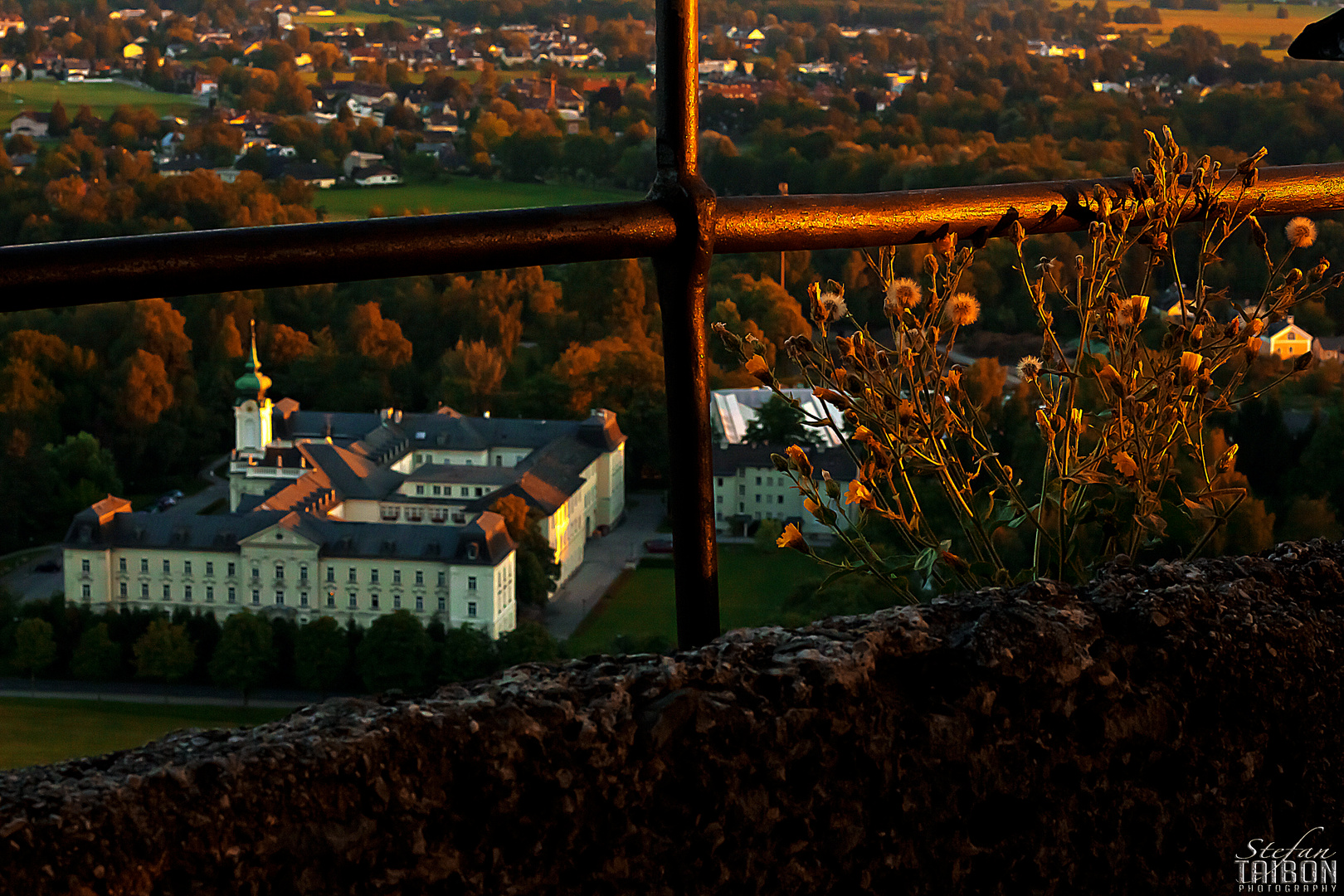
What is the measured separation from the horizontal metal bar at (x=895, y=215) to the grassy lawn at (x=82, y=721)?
14.7 m

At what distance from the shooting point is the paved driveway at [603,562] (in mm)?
19656

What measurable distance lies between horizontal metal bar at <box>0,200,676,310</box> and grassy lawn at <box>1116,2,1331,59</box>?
72.1 feet

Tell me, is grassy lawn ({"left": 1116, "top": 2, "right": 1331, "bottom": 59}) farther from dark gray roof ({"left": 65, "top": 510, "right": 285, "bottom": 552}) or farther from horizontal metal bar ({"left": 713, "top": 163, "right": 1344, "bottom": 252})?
horizontal metal bar ({"left": 713, "top": 163, "right": 1344, "bottom": 252})

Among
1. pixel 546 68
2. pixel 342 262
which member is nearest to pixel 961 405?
pixel 342 262

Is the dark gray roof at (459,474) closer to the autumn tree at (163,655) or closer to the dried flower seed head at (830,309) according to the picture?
the autumn tree at (163,655)

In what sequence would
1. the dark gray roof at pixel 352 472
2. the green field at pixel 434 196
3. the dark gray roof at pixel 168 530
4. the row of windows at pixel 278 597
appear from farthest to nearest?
the dark gray roof at pixel 352 472 < the row of windows at pixel 278 597 < the dark gray roof at pixel 168 530 < the green field at pixel 434 196

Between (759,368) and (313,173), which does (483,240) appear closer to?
(759,368)

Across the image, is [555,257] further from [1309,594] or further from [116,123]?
[116,123]

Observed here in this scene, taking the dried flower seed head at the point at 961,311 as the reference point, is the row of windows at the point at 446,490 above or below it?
below

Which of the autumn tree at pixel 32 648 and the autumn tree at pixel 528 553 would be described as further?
the autumn tree at pixel 528 553

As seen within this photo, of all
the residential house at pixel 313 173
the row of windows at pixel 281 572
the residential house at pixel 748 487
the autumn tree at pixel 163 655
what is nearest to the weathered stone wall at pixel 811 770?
the residential house at pixel 748 487

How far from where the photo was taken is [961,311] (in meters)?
0.96

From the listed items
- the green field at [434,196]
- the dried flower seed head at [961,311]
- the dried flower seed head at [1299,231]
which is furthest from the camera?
the green field at [434,196]

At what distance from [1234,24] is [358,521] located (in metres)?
17.0
